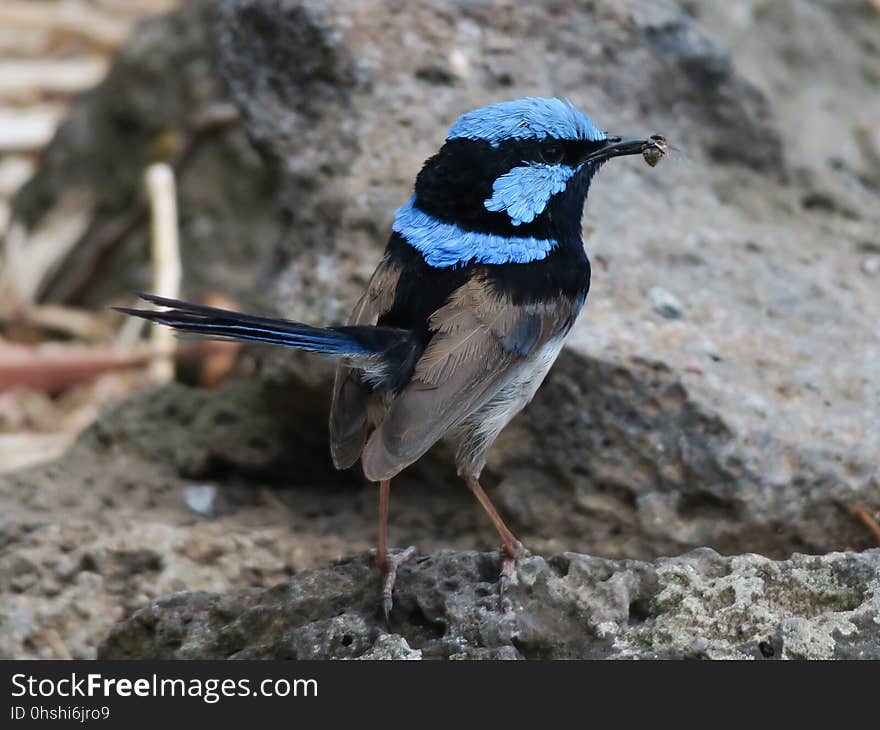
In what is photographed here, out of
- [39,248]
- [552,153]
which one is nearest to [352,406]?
[552,153]

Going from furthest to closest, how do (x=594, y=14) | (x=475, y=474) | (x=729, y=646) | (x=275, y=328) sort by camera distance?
(x=594, y=14), (x=475, y=474), (x=275, y=328), (x=729, y=646)

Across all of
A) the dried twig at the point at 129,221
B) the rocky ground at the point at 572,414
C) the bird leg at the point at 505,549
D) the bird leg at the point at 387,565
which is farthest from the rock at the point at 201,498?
the dried twig at the point at 129,221

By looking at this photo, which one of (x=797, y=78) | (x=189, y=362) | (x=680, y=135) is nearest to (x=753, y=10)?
(x=797, y=78)

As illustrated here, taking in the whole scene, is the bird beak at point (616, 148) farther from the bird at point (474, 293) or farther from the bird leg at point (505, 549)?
the bird leg at point (505, 549)

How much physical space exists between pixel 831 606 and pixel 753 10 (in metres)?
3.69

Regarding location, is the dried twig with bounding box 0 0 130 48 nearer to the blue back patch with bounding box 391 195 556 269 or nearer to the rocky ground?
the rocky ground

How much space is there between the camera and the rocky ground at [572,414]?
3.30m

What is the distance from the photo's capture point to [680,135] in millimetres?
5242

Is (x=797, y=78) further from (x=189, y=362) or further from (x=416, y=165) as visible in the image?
(x=189, y=362)

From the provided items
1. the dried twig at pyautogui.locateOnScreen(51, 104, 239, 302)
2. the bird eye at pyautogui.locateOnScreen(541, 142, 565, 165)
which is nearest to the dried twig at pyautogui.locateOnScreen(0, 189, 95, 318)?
the dried twig at pyautogui.locateOnScreen(51, 104, 239, 302)


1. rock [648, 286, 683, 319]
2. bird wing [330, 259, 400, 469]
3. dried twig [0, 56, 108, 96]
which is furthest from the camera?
dried twig [0, 56, 108, 96]

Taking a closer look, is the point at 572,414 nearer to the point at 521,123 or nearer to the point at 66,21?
the point at 521,123

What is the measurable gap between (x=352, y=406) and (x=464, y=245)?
569 mm

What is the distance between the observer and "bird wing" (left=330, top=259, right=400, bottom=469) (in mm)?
3795
